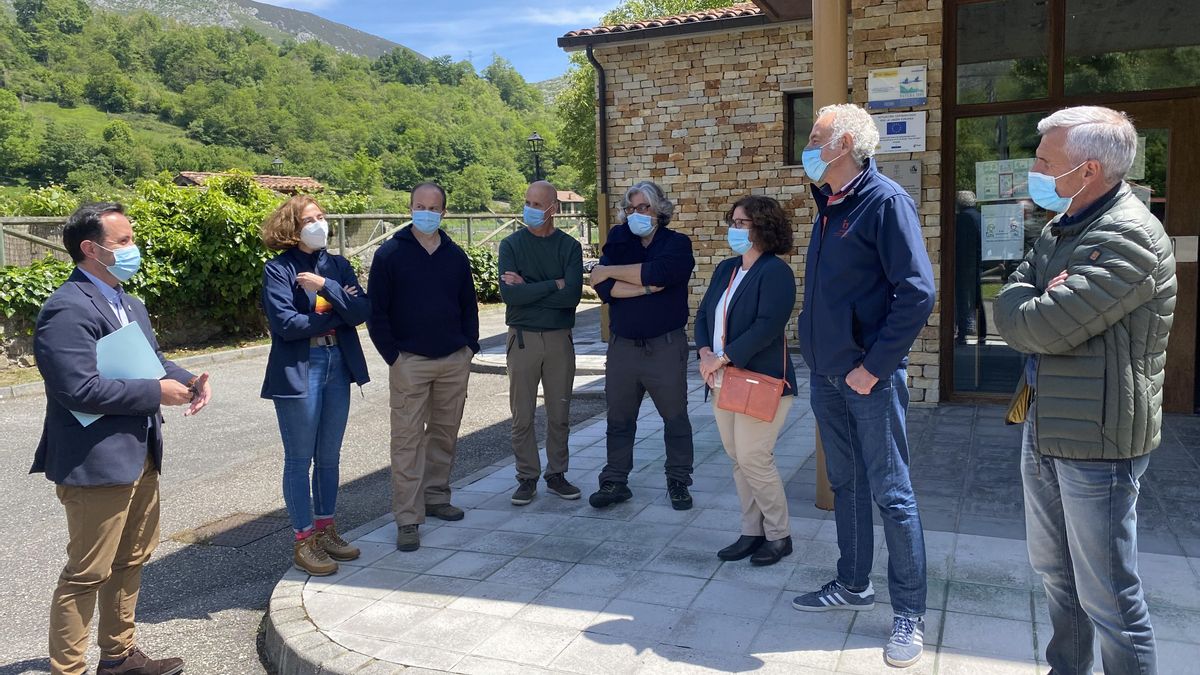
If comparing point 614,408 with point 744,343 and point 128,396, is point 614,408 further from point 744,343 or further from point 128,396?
point 128,396

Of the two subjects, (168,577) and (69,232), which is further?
(168,577)

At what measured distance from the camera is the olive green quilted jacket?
7.99ft

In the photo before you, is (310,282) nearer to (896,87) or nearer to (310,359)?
(310,359)

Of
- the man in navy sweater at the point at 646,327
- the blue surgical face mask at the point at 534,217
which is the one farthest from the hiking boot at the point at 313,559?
the blue surgical face mask at the point at 534,217

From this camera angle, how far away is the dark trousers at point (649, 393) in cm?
513

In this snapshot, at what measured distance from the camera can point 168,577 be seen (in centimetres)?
476

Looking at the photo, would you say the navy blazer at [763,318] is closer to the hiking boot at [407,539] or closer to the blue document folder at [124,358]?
the hiking boot at [407,539]

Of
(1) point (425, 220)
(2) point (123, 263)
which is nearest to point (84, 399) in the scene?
(2) point (123, 263)

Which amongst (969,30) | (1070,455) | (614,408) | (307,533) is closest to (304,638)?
(307,533)

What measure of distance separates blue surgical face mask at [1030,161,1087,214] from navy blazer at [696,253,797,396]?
1551 millimetres

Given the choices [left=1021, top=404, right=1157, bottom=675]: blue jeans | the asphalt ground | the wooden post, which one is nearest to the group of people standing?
[left=1021, top=404, right=1157, bottom=675]: blue jeans

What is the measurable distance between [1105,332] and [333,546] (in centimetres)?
370

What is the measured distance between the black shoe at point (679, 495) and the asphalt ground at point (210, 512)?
1.95m

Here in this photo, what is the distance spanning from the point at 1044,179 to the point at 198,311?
13.9 m
